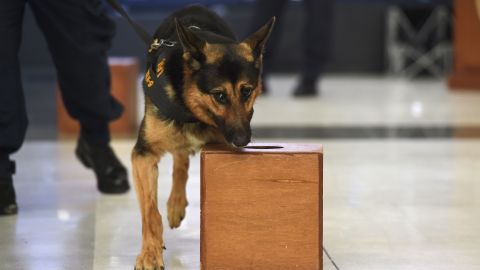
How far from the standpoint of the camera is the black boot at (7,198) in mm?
3676

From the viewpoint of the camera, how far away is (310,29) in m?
7.98

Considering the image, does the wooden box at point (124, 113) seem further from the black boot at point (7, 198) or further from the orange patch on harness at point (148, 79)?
the orange patch on harness at point (148, 79)

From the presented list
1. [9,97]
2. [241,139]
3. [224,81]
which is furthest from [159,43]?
[9,97]

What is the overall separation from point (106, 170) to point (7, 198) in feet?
1.74

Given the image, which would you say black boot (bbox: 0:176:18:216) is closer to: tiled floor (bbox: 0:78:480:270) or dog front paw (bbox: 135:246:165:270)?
tiled floor (bbox: 0:78:480:270)

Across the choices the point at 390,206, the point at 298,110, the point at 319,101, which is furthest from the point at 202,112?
the point at 319,101

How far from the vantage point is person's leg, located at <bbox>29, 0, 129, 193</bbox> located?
12.4 ft

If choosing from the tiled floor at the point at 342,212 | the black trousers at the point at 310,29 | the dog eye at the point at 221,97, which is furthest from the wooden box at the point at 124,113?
the dog eye at the point at 221,97

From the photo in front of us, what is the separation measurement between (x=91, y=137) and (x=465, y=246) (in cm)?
174

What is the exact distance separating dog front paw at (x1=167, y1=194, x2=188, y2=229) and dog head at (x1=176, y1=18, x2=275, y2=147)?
71 centimetres

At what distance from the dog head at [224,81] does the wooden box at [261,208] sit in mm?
109

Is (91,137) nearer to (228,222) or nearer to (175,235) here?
(175,235)

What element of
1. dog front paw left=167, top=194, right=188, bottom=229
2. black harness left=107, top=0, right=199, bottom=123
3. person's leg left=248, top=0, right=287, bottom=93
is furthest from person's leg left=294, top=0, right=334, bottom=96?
black harness left=107, top=0, right=199, bottom=123

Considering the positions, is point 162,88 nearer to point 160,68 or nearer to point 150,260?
point 160,68
